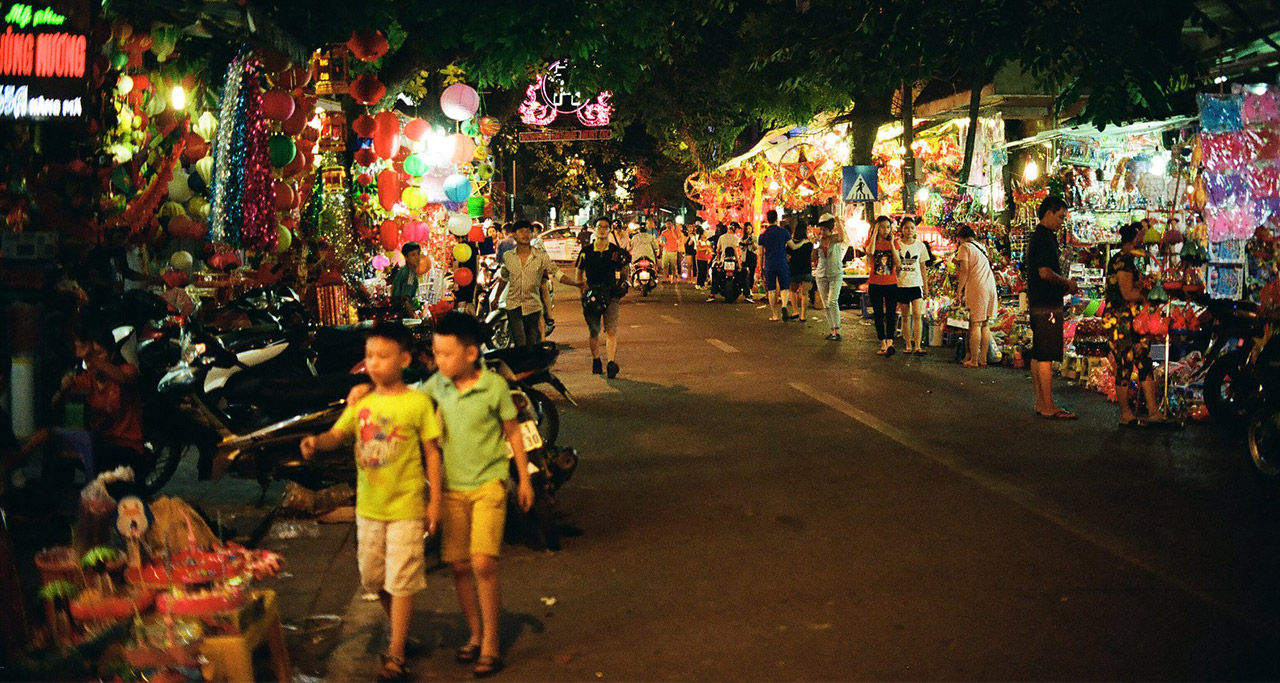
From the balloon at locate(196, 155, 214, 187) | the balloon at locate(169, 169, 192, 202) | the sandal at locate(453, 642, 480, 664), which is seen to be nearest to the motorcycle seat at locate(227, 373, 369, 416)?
the sandal at locate(453, 642, 480, 664)

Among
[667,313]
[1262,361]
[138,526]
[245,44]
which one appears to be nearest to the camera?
[138,526]

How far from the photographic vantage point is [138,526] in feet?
17.3

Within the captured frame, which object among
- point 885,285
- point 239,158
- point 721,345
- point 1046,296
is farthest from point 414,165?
point 1046,296

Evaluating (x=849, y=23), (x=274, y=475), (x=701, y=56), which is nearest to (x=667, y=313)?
(x=849, y=23)

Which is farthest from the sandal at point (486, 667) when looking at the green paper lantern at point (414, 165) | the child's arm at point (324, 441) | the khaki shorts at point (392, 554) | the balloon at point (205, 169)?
the green paper lantern at point (414, 165)

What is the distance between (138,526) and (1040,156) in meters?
15.9

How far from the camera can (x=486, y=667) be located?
4.97 m

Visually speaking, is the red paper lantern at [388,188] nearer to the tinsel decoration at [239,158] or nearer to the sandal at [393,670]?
the tinsel decoration at [239,158]

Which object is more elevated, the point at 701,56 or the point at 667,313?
the point at 701,56

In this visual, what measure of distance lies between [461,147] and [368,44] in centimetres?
548

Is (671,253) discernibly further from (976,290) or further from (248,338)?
(248,338)

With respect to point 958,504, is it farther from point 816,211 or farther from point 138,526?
point 816,211

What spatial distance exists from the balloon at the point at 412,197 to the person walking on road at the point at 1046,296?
393 inches

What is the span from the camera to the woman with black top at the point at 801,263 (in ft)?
71.3
